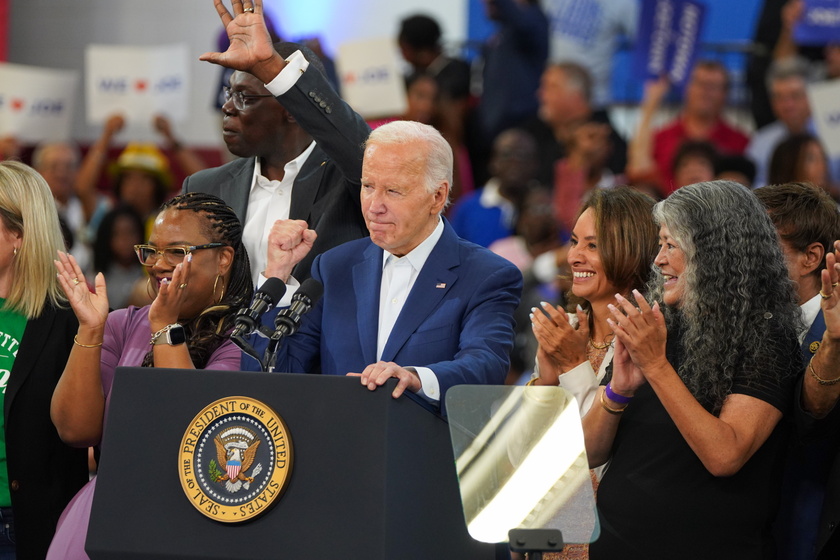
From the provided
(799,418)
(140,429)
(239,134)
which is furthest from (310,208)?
(799,418)

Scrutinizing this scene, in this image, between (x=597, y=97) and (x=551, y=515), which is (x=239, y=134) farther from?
(x=597, y=97)

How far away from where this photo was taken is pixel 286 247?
2.95 metres

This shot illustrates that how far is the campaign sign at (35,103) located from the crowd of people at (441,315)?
13.6 feet

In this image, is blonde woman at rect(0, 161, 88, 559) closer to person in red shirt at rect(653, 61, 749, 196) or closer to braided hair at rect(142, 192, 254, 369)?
braided hair at rect(142, 192, 254, 369)

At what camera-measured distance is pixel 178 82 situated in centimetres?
746

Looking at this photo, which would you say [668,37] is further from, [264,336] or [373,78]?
[264,336]

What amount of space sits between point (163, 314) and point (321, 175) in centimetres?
84

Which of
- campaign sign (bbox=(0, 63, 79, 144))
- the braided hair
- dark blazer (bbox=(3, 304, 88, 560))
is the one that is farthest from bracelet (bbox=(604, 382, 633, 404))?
campaign sign (bbox=(0, 63, 79, 144))

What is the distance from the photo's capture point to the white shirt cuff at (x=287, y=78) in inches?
122

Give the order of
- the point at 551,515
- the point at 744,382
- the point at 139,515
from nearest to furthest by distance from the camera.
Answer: the point at 551,515 < the point at 139,515 < the point at 744,382

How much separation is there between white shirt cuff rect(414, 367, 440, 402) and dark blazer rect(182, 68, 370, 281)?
36.8 inches

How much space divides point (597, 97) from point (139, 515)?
601 centimetres

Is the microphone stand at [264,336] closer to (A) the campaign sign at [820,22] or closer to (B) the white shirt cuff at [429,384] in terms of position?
(B) the white shirt cuff at [429,384]

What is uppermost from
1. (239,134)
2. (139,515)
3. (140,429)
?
(239,134)
